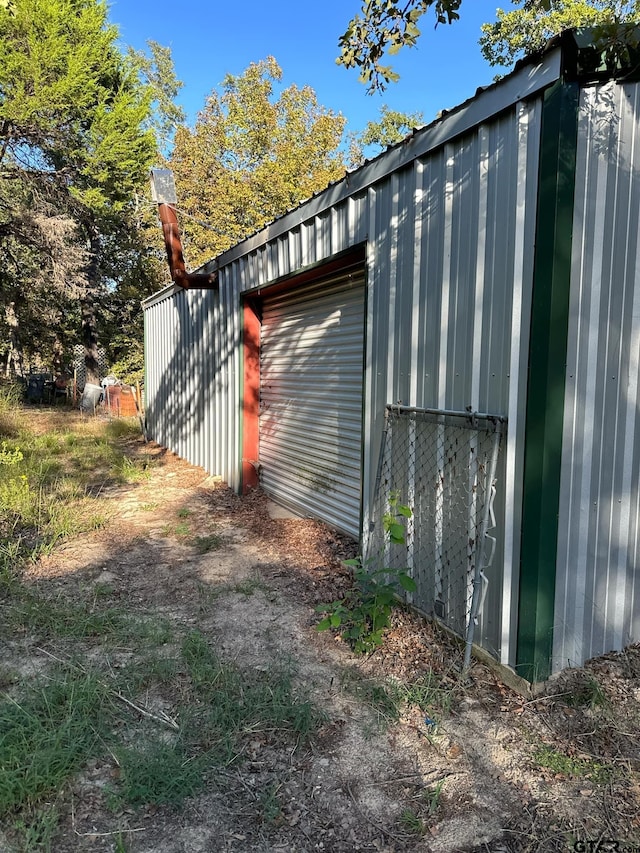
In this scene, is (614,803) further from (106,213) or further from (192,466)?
(106,213)

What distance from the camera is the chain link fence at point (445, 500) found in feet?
8.96

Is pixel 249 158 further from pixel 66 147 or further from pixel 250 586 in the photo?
pixel 250 586

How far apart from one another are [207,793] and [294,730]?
47 centimetres

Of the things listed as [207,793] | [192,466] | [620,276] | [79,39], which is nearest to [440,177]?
[620,276]

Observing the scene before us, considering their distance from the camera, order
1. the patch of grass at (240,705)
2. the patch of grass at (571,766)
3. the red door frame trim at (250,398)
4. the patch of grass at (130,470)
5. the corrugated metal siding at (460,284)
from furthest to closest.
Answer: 1. the patch of grass at (130,470)
2. the red door frame trim at (250,398)
3. the corrugated metal siding at (460,284)
4. the patch of grass at (240,705)
5. the patch of grass at (571,766)

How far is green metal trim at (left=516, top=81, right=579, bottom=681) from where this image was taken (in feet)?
7.92

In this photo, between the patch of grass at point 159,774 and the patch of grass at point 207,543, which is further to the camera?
the patch of grass at point 207,543

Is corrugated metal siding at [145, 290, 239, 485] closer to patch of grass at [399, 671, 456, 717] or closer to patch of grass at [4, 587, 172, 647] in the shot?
patch of grass at [4, 587, 172, 647]

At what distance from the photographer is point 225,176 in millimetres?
19844

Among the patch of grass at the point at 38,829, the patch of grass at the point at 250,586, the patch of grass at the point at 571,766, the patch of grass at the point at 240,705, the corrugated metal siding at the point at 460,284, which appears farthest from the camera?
the patch of grass at the point at 250,586

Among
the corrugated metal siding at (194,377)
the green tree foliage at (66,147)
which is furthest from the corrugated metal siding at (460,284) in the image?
the green tree foliage at (66,147)

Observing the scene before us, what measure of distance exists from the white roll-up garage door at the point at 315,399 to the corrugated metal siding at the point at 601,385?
78.4 inches

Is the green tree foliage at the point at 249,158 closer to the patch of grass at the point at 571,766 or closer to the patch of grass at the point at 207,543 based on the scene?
the patch of grass at the point at 207,543

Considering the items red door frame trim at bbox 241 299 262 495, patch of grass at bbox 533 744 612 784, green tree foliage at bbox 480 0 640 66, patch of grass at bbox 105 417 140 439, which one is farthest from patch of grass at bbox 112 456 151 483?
green tree foliage at bbox 480 0 640 66
